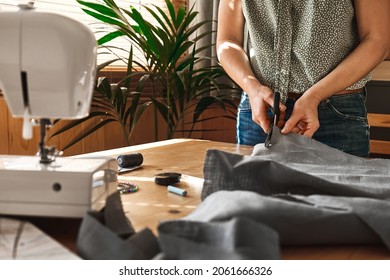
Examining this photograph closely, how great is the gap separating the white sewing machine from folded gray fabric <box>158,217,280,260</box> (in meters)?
0.21

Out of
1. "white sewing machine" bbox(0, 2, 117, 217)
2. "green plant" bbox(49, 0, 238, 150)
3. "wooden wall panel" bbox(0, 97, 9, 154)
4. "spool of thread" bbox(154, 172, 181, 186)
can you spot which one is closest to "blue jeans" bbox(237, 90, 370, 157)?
"spool of thread" bbox(154, 172, 181, 186)

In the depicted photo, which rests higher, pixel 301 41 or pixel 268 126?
pixel 301 41

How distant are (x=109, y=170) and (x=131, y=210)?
0.08 meters

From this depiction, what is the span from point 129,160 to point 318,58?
63 centimetres

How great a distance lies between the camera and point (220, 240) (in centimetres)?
63

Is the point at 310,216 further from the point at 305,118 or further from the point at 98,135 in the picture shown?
the point at 98,135

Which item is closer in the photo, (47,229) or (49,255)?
(49,255)

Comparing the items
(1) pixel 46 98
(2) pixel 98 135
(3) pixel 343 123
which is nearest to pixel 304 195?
(1) pixel 46 98

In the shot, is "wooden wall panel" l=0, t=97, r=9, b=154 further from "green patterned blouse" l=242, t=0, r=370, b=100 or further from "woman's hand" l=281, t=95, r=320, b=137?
"woman's hand" l=281, t=95, r=320, b=137

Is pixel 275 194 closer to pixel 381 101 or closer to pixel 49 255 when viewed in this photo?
pixel 49 255

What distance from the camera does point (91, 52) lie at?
0.91m

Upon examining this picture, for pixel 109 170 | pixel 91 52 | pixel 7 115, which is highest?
pixel 91 52

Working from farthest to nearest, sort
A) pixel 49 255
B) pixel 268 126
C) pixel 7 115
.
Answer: pixel 7 115
pixel 268 126
pixel 49 255
